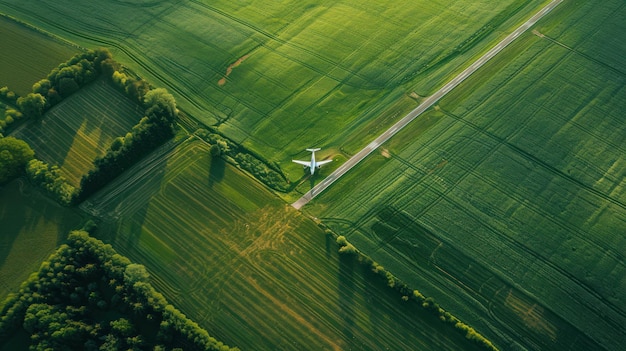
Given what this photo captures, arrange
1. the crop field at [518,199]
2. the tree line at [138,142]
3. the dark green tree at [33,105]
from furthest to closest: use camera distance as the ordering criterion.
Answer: the dark green tree at [33,105]
the tree line at [138,142]
the crop field at [518,199]

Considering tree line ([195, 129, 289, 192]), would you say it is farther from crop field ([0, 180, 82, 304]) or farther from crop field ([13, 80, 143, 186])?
crop field ([0, 180, 82, 304])

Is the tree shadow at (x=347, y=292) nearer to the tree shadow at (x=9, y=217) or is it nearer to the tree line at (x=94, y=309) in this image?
the tree line at (x=94, y=309)

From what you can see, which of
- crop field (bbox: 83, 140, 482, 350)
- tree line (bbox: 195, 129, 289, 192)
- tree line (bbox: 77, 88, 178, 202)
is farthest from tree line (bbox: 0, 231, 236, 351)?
tree line (bbox: 195, 129, 289, 192)

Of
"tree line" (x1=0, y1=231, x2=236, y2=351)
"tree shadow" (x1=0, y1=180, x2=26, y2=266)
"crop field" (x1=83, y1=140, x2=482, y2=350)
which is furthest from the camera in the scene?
"tree shadow" (x1=0, y1=180, x2=26, y2=266)

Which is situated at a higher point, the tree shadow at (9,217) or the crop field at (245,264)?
the tree shadow at (9,217)

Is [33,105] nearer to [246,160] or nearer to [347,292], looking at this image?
[246,160]

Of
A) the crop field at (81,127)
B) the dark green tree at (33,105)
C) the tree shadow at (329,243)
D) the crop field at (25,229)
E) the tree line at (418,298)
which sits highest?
the dark green tree at (33,105)

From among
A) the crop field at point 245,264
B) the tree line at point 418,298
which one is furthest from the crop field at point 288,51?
the tree line at point 418,298
